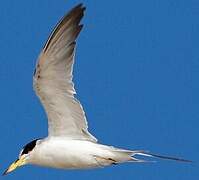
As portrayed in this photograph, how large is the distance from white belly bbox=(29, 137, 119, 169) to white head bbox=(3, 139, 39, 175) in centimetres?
13

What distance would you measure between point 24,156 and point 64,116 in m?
0.76

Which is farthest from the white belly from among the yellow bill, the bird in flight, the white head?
the yellow bill

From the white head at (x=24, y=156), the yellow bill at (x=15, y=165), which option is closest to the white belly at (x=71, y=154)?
the white head at (x=24, y=156)

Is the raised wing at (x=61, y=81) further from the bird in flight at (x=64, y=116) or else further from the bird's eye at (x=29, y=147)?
the bird's eye at (x=29, y=147)

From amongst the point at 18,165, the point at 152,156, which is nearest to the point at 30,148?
the point at 18,165

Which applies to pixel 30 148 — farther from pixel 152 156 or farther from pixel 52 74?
pixel 152 156

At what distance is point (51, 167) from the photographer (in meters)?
10.6

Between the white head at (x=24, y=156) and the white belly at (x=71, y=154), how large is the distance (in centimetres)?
13

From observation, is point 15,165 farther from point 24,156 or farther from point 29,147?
→ point 29,147

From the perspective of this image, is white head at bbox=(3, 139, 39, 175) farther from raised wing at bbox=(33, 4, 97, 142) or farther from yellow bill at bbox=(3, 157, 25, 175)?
raised wing at bbox=(33, 4, 97, 142)

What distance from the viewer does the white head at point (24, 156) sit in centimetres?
1081

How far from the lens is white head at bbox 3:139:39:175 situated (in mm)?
10812

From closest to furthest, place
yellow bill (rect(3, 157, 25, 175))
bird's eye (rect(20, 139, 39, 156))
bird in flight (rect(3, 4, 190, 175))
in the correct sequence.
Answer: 1. bird in flight (rect(3, 4, 190, 175))
2. bird's eye (rect(20, 139, 39, 156))
3. yellow bill (rect(3, 157, 25, 175))

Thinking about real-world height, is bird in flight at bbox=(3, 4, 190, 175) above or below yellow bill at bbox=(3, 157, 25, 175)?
above
